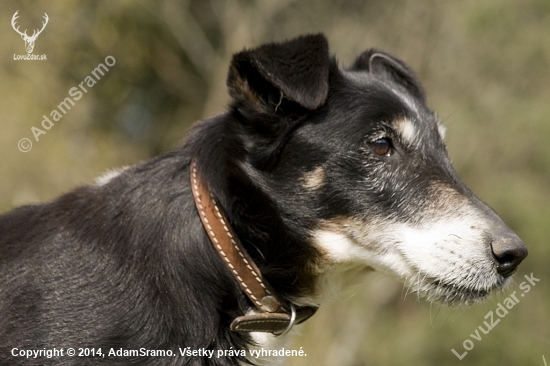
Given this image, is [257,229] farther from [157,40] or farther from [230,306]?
[157,40]

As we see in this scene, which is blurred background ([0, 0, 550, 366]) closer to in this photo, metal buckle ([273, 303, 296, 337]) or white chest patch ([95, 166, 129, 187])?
metal buckle ([273, 303, 296, 337])

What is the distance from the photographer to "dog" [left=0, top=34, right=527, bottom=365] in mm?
3771

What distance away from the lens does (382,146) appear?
167 inches

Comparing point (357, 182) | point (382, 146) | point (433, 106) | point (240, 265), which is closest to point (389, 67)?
point (382, 146)

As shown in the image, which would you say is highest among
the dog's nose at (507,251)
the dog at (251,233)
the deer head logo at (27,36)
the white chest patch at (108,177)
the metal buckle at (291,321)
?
the deer head logo at (27,36)

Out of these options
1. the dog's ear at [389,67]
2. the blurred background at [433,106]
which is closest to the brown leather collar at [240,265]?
the dog's ear at [389,67]

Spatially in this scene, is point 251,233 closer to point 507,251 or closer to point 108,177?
point 108,177

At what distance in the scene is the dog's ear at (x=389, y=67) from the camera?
512 centimetres

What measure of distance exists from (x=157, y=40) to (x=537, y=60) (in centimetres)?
925

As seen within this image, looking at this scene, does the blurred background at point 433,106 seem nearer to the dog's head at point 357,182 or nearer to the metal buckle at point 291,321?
the metal buckle at point 291,321

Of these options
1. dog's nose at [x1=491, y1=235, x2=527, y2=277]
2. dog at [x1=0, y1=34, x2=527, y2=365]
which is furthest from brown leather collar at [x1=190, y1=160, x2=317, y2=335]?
dog's nose at [x1=491, y1=235, x2=527, y2=277]

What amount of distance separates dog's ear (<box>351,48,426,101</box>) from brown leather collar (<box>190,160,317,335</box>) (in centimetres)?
182

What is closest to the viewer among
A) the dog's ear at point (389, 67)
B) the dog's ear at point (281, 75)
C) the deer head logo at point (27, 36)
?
the dog's ear at point (281, 75)

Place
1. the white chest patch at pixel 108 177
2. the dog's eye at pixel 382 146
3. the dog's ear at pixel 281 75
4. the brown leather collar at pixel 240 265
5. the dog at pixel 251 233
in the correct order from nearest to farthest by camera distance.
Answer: the dog at pixel 251 233
the brown leather collar at pixel 240 265
the dog's ear at pixel 281 75
the dog's eye at pixel 382 146
the white chest patch at pixel 108 177
